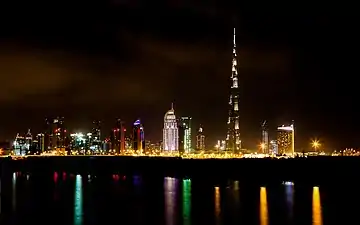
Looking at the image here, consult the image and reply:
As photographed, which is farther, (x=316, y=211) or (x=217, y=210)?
(x=217, y=210)

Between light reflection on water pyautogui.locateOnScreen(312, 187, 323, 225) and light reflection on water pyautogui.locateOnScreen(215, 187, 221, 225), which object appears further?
light reflection on water pyautogui.locateOnScreen(215, 187, 221, 225)

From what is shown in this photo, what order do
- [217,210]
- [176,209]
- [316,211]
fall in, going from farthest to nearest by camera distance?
[176,209] → [217,210] → [316,211]

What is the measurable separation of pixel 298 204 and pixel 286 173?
106 ft

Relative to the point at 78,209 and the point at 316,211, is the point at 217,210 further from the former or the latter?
the point at 78,209

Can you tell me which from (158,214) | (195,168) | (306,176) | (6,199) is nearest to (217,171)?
(195,168)

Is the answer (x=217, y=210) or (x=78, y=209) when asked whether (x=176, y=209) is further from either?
(x=78, y=209)

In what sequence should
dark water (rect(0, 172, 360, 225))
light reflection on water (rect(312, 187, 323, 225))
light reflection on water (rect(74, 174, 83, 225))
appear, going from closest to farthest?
light reflection on water (rect(312, 187, 323, 225)), dark water (rect(0, 172, 360, 225)), light reflection on water (rect(74, 174, 83, 225))

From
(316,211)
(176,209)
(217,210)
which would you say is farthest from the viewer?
(176,209)

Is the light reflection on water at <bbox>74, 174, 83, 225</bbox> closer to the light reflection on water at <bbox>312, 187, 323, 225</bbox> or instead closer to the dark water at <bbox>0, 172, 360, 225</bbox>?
the dark water at <bbox>0, 172, 360, 225</bbox>

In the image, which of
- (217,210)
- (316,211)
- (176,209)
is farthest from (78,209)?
(316,211)

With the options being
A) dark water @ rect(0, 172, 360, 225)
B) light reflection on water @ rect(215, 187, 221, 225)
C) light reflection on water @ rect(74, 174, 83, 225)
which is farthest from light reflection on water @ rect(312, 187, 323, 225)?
light reflection on water @ rect(74, 174, 83, 225)

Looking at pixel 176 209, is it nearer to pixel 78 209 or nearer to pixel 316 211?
pixel 78 209

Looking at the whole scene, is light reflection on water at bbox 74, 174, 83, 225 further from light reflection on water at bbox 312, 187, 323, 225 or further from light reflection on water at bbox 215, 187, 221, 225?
light reflection on water at bbox 312, 187, 323, 225

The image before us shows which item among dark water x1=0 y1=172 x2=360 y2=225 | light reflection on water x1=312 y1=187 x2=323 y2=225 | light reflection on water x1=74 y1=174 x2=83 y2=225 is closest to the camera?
light reflection on water x1=312 y1=187 x2=323 y2=225
